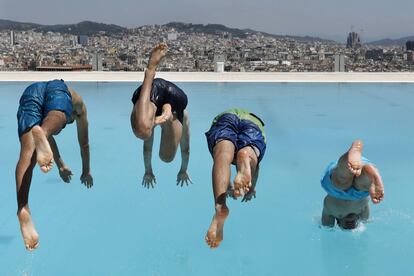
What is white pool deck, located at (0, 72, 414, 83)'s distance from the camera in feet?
63.3

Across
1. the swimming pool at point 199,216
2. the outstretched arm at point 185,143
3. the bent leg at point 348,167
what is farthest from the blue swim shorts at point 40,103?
the bent leg at point 348,167

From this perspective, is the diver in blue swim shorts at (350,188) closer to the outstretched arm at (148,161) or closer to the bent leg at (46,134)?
the outstretched arm at (148,161)

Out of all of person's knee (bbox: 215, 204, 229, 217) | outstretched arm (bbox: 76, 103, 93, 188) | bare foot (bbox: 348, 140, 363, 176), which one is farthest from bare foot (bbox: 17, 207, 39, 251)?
bare foot (bbox: 348, 140, 363, 176)

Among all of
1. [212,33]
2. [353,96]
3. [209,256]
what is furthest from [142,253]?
[212,33]

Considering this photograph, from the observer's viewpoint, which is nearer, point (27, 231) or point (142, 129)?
point (27, 231)

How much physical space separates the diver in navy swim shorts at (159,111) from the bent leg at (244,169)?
2.16ft

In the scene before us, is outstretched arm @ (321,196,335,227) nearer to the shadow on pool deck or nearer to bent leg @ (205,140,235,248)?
bent leg @ (205,140,235,248)

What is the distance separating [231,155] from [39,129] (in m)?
1.27

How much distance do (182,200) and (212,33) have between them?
36.6 metres

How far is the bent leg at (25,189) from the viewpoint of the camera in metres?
3.46

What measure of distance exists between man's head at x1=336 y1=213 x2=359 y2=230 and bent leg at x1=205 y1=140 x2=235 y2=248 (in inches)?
56.5

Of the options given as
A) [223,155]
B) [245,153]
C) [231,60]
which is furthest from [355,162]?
[231,60]

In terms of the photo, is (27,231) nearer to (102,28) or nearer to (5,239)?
(5,239)

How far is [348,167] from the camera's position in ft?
12.7
